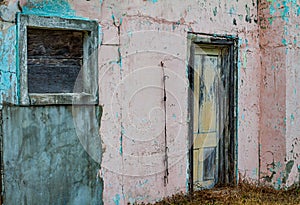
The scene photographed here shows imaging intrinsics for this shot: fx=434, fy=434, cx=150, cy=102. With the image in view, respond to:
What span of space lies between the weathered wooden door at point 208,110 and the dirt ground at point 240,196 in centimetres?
23

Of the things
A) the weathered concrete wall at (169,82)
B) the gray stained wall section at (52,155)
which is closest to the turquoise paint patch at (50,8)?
the weathered concrete wall at (169,82)

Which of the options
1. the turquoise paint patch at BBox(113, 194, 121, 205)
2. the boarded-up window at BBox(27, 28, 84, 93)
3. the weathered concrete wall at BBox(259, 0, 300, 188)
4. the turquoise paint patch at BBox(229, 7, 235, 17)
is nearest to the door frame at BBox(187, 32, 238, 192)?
the turquoise paint patch at BBox(229, 7, 235, 17)

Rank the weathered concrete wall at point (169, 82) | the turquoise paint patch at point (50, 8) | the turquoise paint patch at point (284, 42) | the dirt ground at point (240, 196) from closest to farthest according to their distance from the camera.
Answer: the turquoise paint patch at point (50, 8) → the weathered concrete wall at point (169, 82) → the dirt ground at point (240, 196) → the turquoise paint patch at point (284, 42)

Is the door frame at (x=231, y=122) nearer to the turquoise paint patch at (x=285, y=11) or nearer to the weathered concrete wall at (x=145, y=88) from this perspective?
the weathered concrete wall at (x=145, y=88)

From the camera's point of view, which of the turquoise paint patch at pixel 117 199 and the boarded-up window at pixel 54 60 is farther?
the turquoise paint patch at pixel 117 199

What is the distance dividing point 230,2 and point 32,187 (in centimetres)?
313

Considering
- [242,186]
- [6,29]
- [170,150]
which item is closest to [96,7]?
[6,29]

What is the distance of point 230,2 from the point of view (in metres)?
5.19

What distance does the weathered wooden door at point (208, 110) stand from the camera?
5113 millimetres

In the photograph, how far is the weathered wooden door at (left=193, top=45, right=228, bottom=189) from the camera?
5113 millimetres

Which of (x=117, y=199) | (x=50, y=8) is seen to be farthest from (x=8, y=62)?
(x=117, y=199)

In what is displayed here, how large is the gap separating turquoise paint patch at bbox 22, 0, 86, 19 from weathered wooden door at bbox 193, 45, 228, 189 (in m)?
1.75

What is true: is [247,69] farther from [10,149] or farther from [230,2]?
[10,149]

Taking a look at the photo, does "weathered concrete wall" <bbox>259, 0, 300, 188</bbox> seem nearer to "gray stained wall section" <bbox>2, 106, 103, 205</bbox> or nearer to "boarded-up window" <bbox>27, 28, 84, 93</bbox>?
"gray stained wall section" <bbox>2, 106, 103, 205</bbox>
